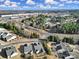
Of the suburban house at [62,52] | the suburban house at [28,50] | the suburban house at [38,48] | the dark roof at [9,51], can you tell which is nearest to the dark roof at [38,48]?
the suburban house at [38,48]

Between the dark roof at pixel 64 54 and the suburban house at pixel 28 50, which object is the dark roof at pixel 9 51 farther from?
the dark roof at pixel 64 54

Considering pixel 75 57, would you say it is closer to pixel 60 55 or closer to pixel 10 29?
pixel 60 55

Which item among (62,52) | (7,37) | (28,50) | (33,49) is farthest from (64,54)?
(7,37)

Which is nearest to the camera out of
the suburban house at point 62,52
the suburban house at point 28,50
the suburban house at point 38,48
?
the suburban house at point 62,52

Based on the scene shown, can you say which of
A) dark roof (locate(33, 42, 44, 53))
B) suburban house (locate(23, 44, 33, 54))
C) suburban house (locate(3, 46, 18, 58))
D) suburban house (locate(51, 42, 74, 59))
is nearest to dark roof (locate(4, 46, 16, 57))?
suburban house (locate(3, 46, 18, 58))

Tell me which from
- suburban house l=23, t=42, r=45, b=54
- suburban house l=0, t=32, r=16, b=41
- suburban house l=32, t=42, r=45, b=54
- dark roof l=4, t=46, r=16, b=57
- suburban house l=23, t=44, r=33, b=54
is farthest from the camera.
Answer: suburban house l=0, t=32, r=16, b=41

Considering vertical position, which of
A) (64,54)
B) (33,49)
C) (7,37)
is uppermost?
(7,37)

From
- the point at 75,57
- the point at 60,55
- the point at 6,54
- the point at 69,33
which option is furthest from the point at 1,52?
the point at 69,33

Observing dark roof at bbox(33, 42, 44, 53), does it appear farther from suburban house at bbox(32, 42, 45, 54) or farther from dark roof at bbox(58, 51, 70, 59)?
dark roof at bbox(58, 51, 70, 59)

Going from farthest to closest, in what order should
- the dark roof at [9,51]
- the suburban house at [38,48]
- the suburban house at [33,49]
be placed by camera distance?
1. the suburban house at [38,48]
2. the suburban house at [33,49]
3. the dark roof at [9,51]

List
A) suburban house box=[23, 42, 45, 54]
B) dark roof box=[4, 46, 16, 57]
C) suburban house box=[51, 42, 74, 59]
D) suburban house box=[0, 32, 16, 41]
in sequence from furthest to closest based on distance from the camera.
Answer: suburban house box=[0, 32, 16, 41] → suburban house box=[23, 42, 45, 54] → dark roof box=[4, 46, 16, 57] → suburban house box=[51, 42, 74, 59]

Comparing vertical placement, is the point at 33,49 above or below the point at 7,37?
below

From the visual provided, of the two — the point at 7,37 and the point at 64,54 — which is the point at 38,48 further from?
the point at 7,37
